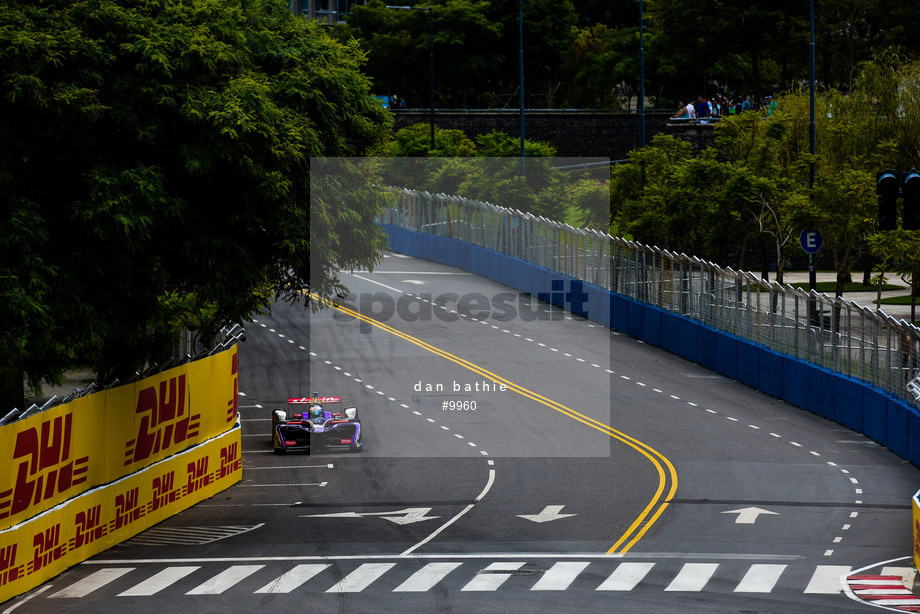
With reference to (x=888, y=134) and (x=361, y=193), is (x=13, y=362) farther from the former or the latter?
(x=888, y=134)

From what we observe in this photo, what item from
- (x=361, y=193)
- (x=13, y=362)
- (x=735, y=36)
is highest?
(x=735, y=36)

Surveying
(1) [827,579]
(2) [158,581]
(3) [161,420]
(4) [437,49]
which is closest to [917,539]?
(1) [827,579]

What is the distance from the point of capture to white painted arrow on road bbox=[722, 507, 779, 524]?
1028 inches

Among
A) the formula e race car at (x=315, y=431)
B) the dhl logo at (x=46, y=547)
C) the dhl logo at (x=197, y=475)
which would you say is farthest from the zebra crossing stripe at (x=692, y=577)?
the formula e race car at (x=315, y=431)

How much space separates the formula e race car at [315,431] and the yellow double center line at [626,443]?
2.93 metres

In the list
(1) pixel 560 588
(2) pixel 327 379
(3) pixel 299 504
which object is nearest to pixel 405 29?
(2) pixel 327 379

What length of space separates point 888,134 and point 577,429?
26.0 m

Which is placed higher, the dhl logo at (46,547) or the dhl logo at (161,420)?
the dhl logo at (161,420)

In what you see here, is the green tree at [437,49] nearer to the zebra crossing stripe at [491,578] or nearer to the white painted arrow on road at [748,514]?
the white painted arrow on road at [748,514]

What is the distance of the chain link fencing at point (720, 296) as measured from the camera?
3403 centimetres

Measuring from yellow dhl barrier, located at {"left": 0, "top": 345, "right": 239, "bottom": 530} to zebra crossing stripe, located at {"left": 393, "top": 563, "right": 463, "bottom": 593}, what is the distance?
6.23m

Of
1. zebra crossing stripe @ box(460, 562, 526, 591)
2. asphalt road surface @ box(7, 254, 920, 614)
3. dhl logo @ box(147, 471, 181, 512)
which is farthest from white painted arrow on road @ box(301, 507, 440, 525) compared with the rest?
zebra crossing stripe @ box(460, 562, 526, 591)

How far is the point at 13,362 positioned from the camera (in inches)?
961

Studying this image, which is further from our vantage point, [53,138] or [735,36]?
[735,36]
